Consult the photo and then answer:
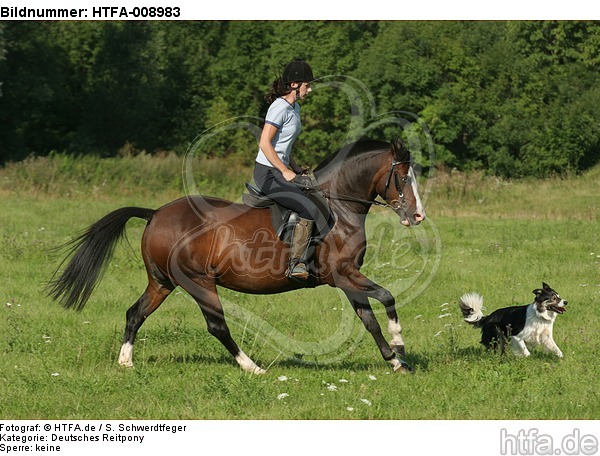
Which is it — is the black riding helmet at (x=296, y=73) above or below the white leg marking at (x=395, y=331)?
above

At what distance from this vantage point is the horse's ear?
9.86m

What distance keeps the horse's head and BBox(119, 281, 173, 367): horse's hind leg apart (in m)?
2.89

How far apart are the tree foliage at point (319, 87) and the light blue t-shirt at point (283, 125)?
86.3ft

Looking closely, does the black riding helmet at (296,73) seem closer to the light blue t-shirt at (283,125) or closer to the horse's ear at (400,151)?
the light blue t-shirt at (283,125)

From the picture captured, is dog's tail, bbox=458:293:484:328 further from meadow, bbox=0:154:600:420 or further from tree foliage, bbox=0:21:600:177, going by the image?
tree foliage, bbox=0:21:600:177

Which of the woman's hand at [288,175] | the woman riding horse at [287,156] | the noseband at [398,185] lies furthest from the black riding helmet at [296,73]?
the noseband at [398,185]

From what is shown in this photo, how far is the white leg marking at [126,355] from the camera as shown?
408 inches

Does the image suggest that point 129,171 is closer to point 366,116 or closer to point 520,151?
point 366,116

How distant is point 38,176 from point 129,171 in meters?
3.57

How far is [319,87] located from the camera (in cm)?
3688

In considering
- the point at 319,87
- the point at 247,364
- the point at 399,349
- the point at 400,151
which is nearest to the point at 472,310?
the point at 399,349

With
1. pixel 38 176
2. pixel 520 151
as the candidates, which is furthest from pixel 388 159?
pixel 520 151

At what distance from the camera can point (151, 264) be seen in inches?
413
